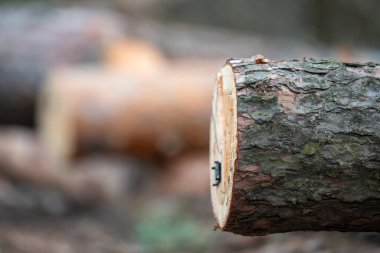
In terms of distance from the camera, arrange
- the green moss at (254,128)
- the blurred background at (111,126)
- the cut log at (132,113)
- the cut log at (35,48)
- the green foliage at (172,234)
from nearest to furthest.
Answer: the green moss at (254,128)
the green foliage at (172,234)
the blurred background at (111,126)
the cut log at (132,113)
the cut log at (35,48)

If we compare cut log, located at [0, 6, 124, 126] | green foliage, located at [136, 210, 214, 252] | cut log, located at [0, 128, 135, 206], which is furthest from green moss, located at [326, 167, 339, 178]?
cut log, located at [0, 6, 124, 126]

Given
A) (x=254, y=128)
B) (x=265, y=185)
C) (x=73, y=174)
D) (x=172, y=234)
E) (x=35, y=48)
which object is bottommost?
(x=265, y=185)

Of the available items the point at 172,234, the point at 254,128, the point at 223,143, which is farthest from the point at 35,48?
the point at 254,128

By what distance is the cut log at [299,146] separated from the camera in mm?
1848

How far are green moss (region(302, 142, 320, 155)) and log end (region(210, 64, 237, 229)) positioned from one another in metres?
0.19

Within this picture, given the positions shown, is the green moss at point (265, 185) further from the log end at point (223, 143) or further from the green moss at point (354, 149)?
the green moss at point (354, 149)

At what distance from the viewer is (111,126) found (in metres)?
5.24

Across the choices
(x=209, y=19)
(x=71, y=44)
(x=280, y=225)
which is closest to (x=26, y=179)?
(x=71, y=44)

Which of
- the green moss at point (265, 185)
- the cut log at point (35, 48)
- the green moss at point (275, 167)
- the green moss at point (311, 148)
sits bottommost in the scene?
the green moss at point (265, 185)

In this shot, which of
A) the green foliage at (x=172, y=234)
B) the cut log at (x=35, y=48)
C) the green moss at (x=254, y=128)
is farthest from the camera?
the cut log at (x=35, y=48)

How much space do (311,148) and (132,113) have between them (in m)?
3.47

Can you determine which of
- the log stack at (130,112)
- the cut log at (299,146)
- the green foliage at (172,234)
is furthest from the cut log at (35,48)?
the cut log at (299,146)

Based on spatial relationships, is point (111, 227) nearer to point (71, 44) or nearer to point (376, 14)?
point (71, 44)

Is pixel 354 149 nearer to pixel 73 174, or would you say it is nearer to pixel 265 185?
pixel 265 185
